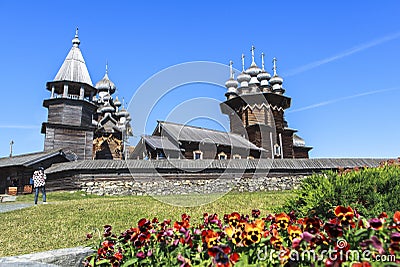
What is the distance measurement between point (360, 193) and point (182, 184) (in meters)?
13.5

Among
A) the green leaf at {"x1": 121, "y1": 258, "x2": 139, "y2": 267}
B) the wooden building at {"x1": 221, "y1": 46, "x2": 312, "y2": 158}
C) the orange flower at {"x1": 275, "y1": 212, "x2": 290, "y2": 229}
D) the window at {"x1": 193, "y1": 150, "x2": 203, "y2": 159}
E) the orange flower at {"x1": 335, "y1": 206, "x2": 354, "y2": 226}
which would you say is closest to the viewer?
the orange flower at {"x1": 335, "y1": 206, "x2": 354, "y2": 226}

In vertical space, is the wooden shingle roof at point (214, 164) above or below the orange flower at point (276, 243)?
above

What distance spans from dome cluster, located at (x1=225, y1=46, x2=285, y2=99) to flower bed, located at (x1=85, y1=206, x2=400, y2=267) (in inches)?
1361

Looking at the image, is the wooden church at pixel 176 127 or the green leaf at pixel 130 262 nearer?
the green leaf at pixel 130 262

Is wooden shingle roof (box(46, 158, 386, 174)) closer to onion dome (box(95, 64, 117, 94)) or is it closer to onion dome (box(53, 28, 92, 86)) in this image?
onion dome (box(53, 28, 92, 86))

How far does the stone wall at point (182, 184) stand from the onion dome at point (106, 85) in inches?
1189

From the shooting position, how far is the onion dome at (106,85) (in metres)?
45.2

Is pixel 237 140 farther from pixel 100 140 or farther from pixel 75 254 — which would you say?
pixel 75 254

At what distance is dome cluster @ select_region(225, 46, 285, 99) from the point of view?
1483 inches

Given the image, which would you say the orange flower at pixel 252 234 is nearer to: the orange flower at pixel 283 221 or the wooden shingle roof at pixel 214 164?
the orange flower at pixel 283 221

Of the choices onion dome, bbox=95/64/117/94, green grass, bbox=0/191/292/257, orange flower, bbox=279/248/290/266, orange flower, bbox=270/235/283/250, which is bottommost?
green grass, bbox=0/191/292/257

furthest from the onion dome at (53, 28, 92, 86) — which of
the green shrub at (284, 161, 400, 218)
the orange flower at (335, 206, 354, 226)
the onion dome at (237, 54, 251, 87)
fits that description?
the orange flower at (335, 206, 354, 226)

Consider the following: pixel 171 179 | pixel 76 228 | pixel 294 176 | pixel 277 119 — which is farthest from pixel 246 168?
pixel 277 119

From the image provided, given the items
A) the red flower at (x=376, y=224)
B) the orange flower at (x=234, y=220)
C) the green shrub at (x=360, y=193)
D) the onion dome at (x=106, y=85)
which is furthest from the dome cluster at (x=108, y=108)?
the red flower at (x=376, y=224)
